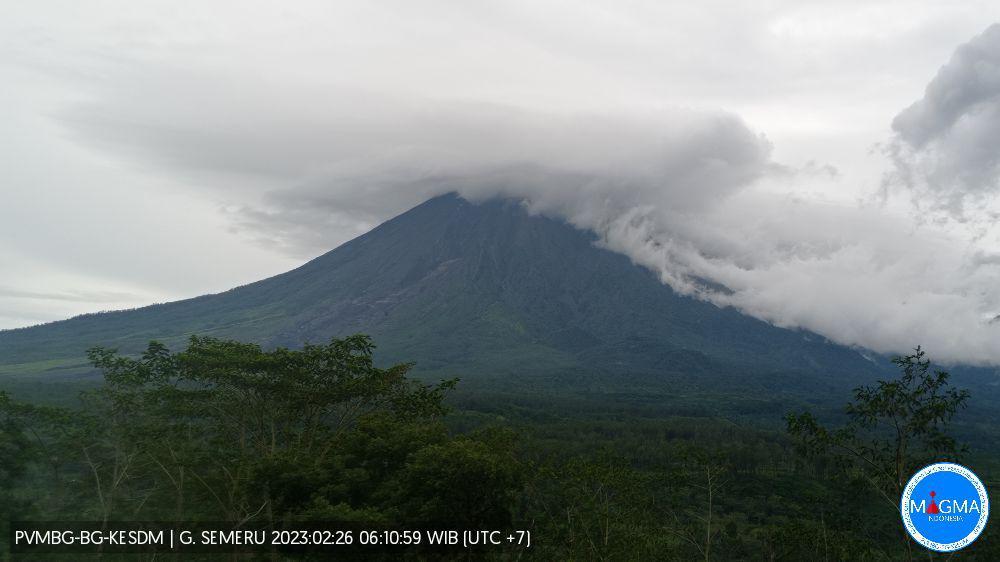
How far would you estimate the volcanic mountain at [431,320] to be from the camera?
139 meters

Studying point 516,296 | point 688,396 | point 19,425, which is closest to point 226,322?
point 516,296

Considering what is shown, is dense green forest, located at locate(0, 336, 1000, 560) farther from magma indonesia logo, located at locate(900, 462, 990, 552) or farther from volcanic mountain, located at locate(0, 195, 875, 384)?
volcanic mountain, located at locate(0, 195, 875, 384)

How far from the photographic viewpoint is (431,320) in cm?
15300

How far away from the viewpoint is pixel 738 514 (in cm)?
4969

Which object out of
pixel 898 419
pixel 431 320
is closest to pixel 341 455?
pixel 898 419

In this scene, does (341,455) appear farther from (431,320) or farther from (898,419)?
(431,320)

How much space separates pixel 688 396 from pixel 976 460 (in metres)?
50.2

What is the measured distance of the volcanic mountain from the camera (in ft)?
456

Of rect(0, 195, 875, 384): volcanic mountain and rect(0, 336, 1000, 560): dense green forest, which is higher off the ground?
rect(0, 195, 875, 384): volcanic mountain

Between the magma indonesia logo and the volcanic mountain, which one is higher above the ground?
the volcanic mountain

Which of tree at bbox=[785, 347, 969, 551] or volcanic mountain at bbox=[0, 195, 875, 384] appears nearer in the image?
tree at bbox=[785, 347, 969, 551]

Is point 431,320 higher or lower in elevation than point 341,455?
higher

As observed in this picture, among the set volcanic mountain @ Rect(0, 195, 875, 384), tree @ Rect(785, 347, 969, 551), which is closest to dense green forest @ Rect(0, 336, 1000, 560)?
tree @ Rect(785, 347, 969, 551)

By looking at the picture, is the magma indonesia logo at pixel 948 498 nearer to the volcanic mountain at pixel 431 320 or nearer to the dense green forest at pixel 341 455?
the dense green forest at pixel 341 455
